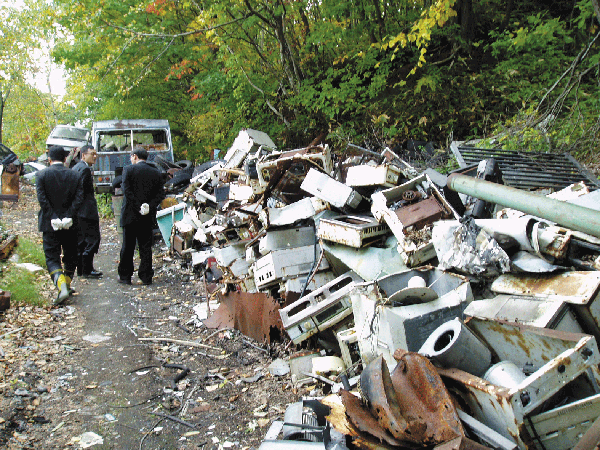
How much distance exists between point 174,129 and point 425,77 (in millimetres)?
8412

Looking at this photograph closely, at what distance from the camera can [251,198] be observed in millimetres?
5934

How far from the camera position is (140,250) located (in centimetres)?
622

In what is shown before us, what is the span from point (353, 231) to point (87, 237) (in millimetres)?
4120

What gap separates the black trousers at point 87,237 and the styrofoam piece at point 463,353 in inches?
200

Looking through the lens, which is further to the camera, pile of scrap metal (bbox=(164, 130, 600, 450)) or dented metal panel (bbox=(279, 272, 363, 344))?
dented metal panel (bbox=(279, 272, 363, 344))

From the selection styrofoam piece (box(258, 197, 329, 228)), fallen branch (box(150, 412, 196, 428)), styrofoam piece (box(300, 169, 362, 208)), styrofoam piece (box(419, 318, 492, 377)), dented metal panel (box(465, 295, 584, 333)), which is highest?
styrofoam piece (box(300, 169, 362, 208))

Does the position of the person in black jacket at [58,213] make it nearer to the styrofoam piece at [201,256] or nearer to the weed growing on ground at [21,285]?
the weed growing on ground at [21,285]

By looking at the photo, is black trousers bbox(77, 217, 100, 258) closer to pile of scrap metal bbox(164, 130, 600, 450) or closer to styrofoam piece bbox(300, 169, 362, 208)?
pile of scrap metal bbox(164, 130, 600, 450)

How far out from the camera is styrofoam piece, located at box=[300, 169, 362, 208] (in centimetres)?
436

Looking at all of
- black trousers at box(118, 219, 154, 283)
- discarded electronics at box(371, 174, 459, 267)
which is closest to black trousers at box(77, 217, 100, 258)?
black trousers at box(118, 219, 154, 283)

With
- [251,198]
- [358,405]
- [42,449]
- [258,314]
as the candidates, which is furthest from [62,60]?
[358,405]

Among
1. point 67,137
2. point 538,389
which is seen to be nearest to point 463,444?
point 538,389

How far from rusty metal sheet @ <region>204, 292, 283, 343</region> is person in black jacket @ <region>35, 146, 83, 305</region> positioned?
1.90 meters

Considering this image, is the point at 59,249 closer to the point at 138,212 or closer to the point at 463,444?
the point at 138,212
